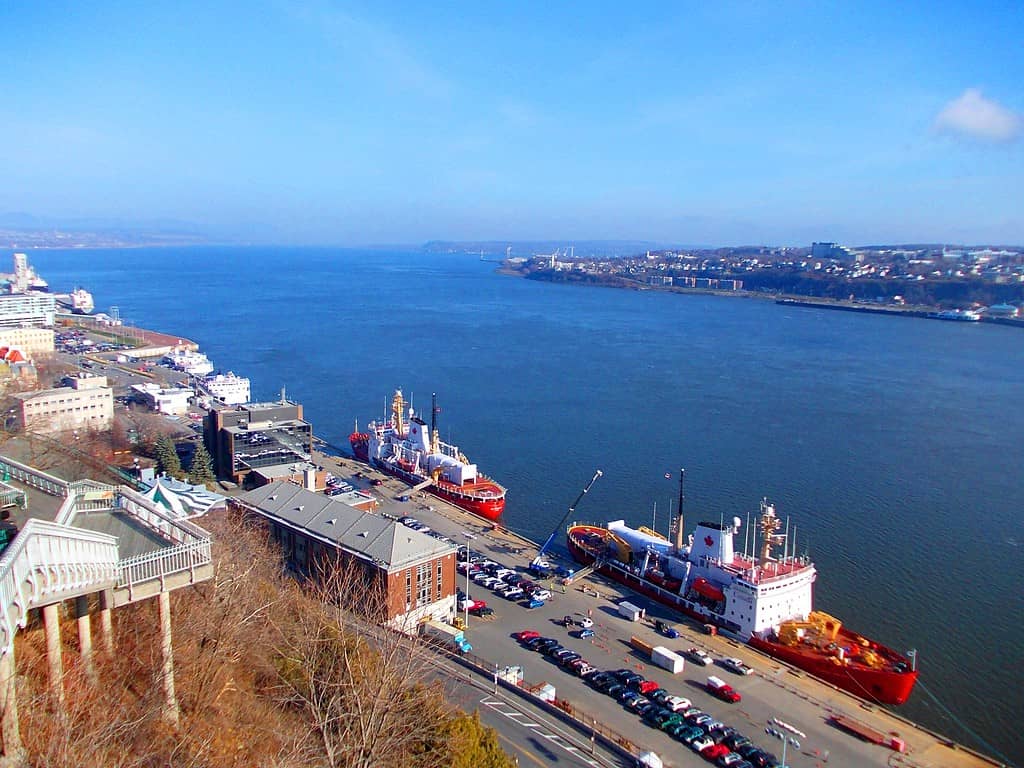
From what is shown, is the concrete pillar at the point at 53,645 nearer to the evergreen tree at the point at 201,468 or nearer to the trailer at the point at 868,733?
the trailer at the point at 868,733

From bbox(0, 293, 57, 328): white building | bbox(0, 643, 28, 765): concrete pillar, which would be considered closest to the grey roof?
bbox(0, 643, 28, 765): concrete pillar

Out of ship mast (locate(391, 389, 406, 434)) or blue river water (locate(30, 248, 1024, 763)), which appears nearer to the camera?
blue river water (locate(30, 248, 1024, 763))

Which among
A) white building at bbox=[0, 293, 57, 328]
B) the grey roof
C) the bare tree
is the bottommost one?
white building at bbox=[0, 293, 57, 328]

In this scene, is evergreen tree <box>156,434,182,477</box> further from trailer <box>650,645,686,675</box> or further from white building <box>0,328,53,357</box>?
white building <box>0,328,53,357</box>

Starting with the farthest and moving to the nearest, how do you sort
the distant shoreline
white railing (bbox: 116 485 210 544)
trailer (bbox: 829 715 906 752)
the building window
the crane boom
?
the distant shoreline → the crane boom → the building window → trailer (bbox: 829 715 906 752) → white railing (bbox: 116 485 210 544)

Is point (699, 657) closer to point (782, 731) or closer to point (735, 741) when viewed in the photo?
point (782, 731)

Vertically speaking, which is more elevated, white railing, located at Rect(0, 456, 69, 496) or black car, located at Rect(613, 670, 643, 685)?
white railing, located at Rect(0, 456, 69, 496)

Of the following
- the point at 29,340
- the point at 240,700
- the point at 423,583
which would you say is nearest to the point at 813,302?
the point at 29,340

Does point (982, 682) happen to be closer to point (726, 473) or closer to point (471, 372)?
point (726, 473)
